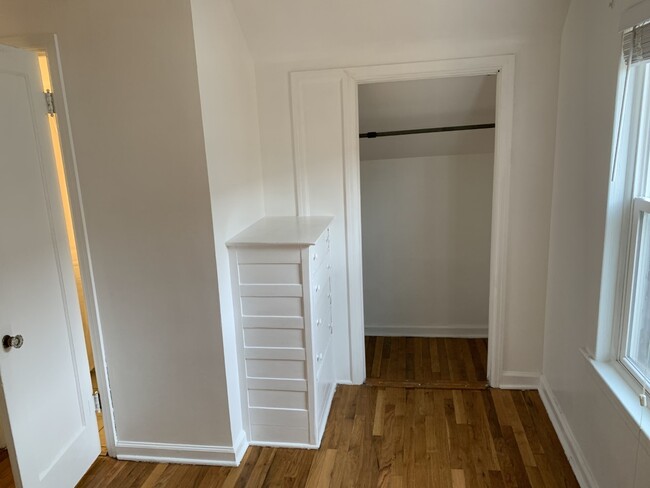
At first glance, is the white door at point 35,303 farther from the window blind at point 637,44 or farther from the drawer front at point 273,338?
the window blind at point 637,44

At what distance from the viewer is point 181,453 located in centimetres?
234

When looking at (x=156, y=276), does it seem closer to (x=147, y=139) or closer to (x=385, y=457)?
(x=147, y=139)

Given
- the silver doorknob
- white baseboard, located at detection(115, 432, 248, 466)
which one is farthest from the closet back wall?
the silver doorknob

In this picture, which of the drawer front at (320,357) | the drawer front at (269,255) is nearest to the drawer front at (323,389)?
the drawer front at (320,357)

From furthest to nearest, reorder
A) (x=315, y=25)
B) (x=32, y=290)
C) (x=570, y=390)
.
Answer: (x=315, y=25), (x=570, y=390), (x=32, y=290)

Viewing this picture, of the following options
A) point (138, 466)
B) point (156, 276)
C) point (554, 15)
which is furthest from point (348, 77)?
point (138, 466)

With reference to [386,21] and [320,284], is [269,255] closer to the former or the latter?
[320,284]

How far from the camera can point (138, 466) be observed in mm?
2328

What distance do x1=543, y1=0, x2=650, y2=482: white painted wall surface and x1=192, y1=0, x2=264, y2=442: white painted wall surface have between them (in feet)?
5.33

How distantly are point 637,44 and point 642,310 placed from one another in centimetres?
97

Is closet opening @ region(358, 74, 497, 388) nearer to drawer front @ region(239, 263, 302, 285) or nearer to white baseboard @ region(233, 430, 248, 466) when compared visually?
white baseboard @ region(233, 430, 248, 466)

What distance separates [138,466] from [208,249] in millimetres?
1193

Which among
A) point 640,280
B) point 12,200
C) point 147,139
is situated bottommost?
point 640,280

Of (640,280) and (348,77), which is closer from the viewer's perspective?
(640,280)
